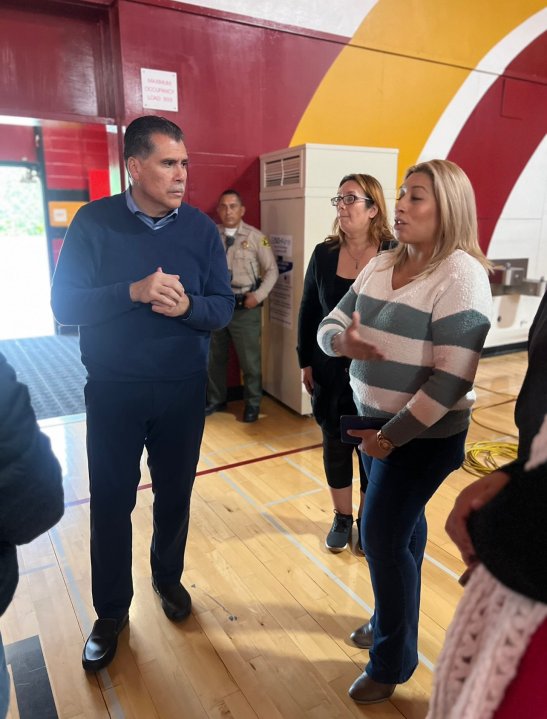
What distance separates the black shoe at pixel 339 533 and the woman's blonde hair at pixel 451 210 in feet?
4.65

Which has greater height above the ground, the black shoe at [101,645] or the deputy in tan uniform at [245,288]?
the deputy in tan uniform at [245,288]

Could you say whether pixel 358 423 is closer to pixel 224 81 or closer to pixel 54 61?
pixel 224 81

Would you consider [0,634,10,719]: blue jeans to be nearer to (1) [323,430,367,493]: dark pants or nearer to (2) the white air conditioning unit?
(1) [323,430,367,493]: dark pants

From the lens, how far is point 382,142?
15.1 ft

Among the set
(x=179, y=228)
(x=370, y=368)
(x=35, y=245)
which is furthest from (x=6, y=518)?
(x=35, y=245)

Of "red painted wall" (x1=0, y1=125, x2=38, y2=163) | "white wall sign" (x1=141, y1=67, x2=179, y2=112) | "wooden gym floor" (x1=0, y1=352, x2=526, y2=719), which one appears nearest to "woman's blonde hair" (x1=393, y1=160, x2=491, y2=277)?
"wooden gym floor" (x1=0, y1=352, x2=526, y2=719)

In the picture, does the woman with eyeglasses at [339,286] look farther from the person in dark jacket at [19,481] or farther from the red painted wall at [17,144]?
the red painted wall at [17,144]

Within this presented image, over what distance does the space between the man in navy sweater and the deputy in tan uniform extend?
2047mm

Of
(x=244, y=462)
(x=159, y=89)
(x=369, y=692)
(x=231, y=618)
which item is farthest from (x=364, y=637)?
(x=159, y=89)

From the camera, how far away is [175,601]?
1962 mm

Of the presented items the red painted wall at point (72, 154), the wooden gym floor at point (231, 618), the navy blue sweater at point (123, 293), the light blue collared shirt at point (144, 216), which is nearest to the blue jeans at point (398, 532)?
the wooden gym floor at point (231, 618)

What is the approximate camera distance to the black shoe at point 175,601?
1944 millimetres

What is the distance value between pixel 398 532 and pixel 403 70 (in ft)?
14.3

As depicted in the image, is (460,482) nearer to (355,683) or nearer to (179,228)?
(355,683)
